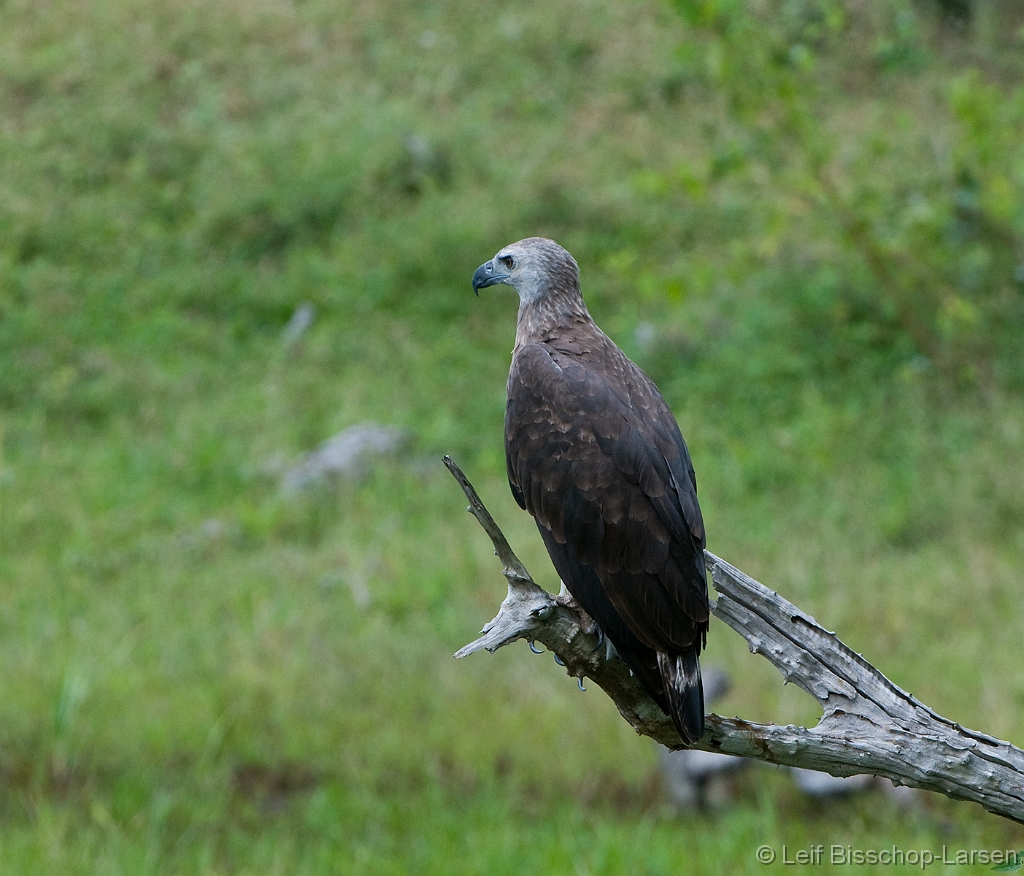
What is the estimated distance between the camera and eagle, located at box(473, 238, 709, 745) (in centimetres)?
273

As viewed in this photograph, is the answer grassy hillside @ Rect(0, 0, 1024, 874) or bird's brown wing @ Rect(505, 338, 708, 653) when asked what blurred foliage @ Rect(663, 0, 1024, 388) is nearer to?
grassy hillside @ Rect(0, 0, 1024, 874)

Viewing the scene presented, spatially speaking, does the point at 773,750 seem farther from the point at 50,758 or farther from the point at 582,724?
the point at 50,758

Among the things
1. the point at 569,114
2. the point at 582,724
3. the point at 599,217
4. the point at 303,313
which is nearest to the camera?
the point at 582,724

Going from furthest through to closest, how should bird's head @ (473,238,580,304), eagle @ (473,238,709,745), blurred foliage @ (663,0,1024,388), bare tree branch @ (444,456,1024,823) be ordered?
blurred foliage @ (663,0,1024,388) < bird's head @ (473,238,580,304) < eagle @ (473,238,709,745) < bare tree branch @ (444,456,1024,823)

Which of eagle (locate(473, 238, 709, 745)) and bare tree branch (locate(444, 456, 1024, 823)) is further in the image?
eagle (locate(473, 238, 709, 745))

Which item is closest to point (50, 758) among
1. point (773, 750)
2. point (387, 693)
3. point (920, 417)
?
point (387, 693)

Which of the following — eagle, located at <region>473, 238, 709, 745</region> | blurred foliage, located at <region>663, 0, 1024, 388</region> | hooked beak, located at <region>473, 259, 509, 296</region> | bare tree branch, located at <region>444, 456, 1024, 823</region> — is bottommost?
bare tree branch, located at <region>444, 456, 1024, 823</region>

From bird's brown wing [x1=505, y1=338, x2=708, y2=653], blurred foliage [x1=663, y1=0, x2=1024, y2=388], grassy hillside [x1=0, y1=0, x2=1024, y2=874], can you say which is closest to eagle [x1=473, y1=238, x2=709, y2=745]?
bird's brown wing [x1=505, y1=338, x2=708, y2=653]

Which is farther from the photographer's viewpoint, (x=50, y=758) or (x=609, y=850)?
(x=50, y=758)

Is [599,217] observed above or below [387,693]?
above

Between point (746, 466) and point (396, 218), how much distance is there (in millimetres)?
4979

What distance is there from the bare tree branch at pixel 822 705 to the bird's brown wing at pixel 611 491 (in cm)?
11

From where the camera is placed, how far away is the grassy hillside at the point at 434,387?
487 centimetres

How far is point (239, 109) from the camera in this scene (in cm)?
1338
